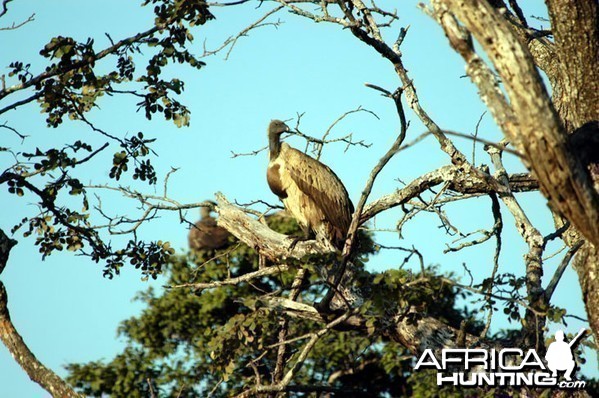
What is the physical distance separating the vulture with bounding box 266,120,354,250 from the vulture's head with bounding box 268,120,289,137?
494 mm

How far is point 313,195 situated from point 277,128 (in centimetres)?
120

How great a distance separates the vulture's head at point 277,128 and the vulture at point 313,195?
494mm

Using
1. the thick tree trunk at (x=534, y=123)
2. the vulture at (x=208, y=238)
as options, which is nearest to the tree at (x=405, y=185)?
the thick tree trunk at (x=534, y=123)

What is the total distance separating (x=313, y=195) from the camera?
360 inches

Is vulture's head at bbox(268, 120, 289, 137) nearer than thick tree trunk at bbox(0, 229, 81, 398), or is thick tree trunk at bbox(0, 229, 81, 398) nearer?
thick tree trunk at bbox(0, 229, 81, 398)

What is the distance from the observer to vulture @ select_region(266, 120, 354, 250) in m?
9.09

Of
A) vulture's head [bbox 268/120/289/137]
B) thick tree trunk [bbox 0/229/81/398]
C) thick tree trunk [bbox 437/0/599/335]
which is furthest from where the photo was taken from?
vulture's head [bbox 268/120/289/137]

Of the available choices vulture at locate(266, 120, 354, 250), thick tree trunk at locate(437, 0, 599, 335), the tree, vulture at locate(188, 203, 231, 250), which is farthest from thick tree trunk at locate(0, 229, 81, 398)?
vulture at locate(188, 203, 231, 250)

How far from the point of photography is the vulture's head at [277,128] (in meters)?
9.91

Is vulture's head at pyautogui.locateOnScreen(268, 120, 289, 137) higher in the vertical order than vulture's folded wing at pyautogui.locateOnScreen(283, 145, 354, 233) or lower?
higher

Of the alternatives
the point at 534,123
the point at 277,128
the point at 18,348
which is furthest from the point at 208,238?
the point at 534,123

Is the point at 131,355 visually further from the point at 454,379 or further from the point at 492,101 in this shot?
the point at 492,101

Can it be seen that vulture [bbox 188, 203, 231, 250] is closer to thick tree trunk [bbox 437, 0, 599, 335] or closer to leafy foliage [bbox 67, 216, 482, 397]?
leafy foliage [bbox 67, 216, 482, 397]

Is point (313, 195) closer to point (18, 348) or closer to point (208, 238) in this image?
point (18, 348)
